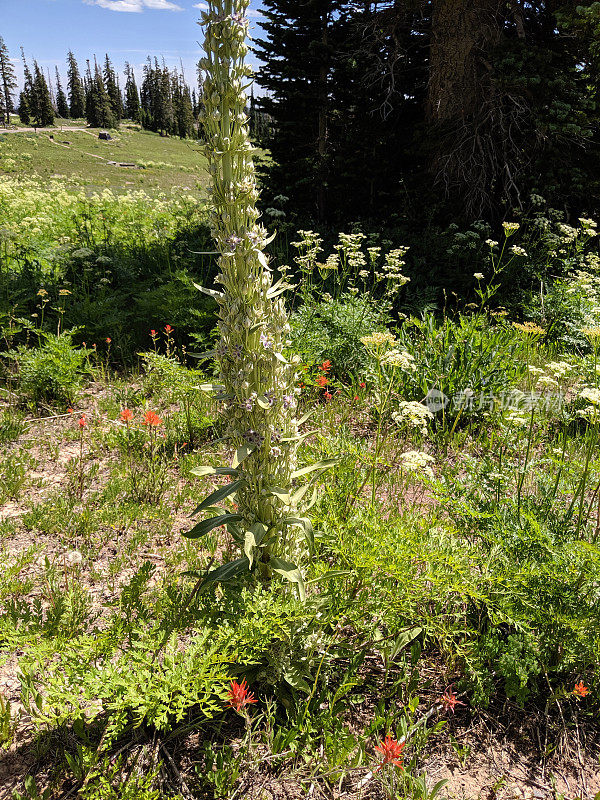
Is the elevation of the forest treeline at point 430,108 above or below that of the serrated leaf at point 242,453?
above

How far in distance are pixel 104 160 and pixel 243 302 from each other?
1859 inches

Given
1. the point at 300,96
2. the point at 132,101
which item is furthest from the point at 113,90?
the point at 300,96

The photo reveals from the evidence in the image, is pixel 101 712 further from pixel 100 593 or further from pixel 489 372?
pixel 489 372

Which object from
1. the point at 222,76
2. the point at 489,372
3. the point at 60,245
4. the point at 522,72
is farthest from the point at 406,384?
the point at 522,72

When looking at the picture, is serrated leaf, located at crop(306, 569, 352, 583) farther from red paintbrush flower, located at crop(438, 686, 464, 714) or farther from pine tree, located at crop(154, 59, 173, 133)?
pine tree, located at crop(154, 59, 173, 133)

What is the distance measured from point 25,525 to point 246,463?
86.2 inches

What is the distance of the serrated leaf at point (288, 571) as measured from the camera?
2014mm

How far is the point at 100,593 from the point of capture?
295 cm

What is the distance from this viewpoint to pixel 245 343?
6.53 ft

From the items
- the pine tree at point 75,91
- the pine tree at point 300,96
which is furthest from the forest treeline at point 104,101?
the pine tree at point 300,96

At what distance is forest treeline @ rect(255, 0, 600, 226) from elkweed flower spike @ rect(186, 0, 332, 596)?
826cm

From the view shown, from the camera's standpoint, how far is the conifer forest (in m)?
1.97

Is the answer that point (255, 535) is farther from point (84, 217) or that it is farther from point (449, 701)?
point (84, 217)

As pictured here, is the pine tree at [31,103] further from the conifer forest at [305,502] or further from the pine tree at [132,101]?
the conifer forest at [305,502]
